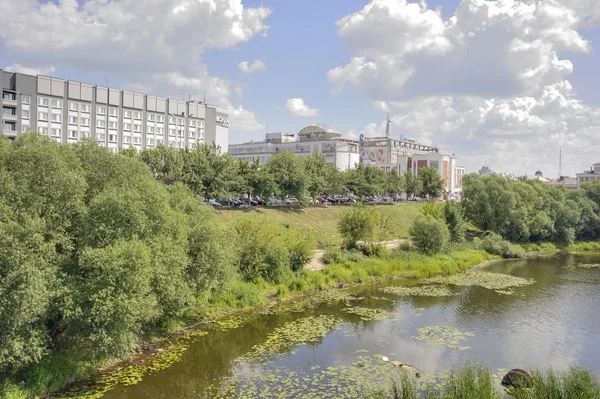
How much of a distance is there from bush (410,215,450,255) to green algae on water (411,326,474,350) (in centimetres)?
2156

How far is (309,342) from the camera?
26.3 metres

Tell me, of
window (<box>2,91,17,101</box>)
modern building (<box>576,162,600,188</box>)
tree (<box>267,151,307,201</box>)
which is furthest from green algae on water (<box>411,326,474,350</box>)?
modern building (<box>576,162,600,188</box>)

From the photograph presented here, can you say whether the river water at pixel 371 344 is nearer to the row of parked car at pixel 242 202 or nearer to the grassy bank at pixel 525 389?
the grassy bank at pixel 525 389

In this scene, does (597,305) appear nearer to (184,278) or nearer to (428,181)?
(184,278)

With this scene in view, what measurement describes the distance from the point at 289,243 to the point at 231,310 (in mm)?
9189

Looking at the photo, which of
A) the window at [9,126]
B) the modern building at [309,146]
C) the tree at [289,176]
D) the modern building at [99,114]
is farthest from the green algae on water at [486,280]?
the modern building at [309,146]

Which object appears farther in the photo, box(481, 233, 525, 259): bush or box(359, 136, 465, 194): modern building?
box(359, 136, 465, 194): modern building

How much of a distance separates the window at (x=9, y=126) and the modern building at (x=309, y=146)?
2635 inches

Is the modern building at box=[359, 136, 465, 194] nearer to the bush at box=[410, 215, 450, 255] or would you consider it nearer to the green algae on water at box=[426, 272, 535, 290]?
the bush at box=[410, 215, 450, 255]

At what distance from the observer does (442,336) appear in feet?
90.8

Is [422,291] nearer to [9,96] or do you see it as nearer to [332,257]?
[332,257]

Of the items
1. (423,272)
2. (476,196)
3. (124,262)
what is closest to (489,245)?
(476,196)

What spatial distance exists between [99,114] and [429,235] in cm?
6435

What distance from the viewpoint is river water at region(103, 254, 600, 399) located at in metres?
20.7
